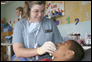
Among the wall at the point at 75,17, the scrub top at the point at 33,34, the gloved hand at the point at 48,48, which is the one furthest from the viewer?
the wall at the point at 75,17

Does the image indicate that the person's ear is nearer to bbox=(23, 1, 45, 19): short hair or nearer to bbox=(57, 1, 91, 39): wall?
bbox=(23, 1, 45, 19): short hair

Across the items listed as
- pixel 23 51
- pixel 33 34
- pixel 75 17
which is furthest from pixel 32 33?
pixel 75 17

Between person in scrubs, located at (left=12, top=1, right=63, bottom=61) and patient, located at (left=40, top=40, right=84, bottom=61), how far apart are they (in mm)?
53

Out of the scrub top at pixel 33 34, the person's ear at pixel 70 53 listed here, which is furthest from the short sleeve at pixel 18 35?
the person's ear at pixel 70 53

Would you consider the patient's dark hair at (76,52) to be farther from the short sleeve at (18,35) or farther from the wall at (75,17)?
the wall at (75,17)

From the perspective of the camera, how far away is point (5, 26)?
3150mm

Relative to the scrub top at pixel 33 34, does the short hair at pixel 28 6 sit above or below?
above

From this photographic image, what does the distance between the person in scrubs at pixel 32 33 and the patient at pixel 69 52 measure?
5cm

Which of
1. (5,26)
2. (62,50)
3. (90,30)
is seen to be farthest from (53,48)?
(5,26)

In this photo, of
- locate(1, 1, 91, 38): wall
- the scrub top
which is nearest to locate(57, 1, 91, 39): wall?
locate(1, 1, 91, 38): wall

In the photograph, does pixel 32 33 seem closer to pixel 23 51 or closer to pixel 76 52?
pixel 23 51

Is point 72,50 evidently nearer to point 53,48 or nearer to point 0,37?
point 53,48

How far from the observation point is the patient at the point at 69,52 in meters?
0.80

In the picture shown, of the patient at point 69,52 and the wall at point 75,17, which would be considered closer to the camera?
the patient at point 69,52
